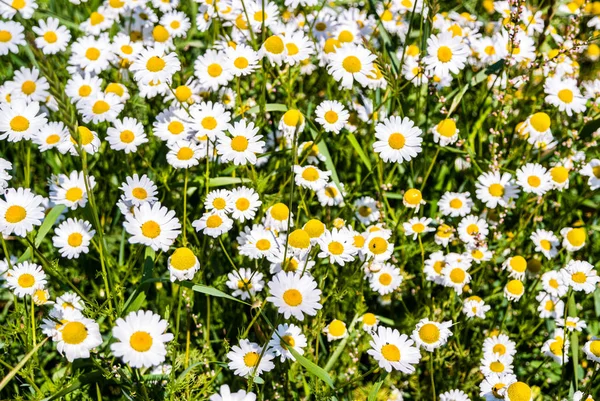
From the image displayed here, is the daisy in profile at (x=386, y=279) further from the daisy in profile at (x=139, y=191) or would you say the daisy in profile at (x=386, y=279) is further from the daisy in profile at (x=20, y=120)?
the daisy in profile at (x=20, y=120)

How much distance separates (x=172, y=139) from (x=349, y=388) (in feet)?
4.36

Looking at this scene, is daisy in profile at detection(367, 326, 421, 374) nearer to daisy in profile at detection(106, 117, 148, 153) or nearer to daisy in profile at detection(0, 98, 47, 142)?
daisy in profile at detection(106, 117, 148, 153)

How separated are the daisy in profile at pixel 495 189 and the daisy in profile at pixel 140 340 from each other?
1729 mm

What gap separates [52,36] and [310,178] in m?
1.88

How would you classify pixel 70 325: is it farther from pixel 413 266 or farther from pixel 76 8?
pixel 76 8

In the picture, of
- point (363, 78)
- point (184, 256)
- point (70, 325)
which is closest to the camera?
point (70, 325)

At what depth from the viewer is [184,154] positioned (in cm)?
254

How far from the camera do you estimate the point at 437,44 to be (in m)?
2.91

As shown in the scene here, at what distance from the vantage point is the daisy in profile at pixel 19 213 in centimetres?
218

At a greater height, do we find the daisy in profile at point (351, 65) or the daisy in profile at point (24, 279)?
the daisy in profile at point (351, 65)

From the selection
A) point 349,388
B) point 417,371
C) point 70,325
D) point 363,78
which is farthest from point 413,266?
point 70,325

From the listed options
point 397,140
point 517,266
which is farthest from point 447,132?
point 517,266

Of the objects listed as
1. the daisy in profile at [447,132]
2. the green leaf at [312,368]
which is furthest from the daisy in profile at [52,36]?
the green leaf at [312,368]

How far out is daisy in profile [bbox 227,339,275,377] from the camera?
2107 millimetres
